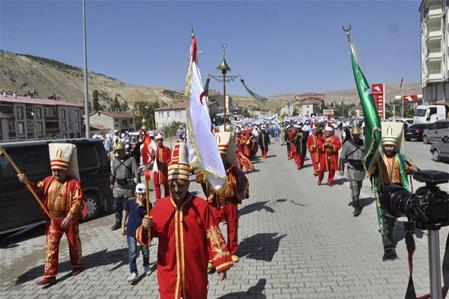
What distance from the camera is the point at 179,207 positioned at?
13.0 ft

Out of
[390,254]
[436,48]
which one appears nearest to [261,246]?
[390,254]

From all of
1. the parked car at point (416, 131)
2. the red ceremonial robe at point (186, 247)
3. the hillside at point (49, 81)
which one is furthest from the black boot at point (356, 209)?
the hillside at point (49, 81)

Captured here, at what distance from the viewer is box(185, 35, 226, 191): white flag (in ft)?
13.7

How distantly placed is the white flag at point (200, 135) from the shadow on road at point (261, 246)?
10.3 ft

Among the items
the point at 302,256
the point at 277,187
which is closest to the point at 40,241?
the point at 302,256

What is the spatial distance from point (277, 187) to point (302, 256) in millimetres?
7510

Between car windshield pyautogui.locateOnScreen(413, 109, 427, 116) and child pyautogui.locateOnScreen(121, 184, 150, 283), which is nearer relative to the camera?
child pyautogui.locateOnScreen(121, 184, 150, 283)

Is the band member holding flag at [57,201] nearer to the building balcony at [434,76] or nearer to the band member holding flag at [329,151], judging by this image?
the band member holding flag at [329,151]

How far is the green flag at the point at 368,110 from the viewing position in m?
5.28

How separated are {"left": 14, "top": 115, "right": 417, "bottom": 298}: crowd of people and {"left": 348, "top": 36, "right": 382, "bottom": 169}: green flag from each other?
393mm

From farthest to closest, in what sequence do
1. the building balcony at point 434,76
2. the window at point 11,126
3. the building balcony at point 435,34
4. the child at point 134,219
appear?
the window at point 11,126 < the building balcony at point 434,76 < the building balcony at point 435,34 < the child at point 134,219

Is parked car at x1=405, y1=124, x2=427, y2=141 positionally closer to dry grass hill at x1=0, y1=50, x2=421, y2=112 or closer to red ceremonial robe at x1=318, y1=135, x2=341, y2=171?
red ceremonial robe at x1=318, y1=135, x2=341, y2=171

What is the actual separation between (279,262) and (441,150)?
1516cm

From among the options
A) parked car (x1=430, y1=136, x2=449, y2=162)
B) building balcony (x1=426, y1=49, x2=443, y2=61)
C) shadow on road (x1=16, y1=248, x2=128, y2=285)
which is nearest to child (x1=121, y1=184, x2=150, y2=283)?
shadow on road (x1=16, y1=248, x2=128, y2=285)
